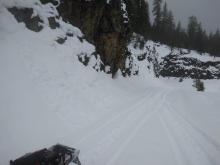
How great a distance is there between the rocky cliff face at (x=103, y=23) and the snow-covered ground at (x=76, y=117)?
3.73m

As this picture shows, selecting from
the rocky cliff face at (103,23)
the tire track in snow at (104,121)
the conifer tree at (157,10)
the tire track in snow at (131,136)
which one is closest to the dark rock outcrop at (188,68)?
the conifer tree at (157,10)

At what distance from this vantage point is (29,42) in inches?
634

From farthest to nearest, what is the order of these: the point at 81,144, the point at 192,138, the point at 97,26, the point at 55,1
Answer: the point at 97,26
the point at 55,1
the point at 192,138
the point at 81,144

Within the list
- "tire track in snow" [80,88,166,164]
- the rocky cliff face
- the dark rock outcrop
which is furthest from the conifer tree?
"tire track in snow" [80,88,166,164]

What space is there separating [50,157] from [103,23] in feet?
71.9

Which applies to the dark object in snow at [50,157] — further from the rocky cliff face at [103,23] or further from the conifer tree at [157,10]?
the conifer tree at [157,10]

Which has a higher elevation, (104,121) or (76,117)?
(76,117)

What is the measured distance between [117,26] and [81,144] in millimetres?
20873

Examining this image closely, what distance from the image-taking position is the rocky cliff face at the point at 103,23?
74.7 feet

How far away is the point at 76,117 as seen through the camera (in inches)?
531

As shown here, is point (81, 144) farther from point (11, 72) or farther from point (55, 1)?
point (55, 1)

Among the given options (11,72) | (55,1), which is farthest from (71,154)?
(55,1)

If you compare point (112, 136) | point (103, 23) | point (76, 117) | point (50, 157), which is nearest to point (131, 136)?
point (112, 136)

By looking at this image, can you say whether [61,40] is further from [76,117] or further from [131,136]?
[131,136]
